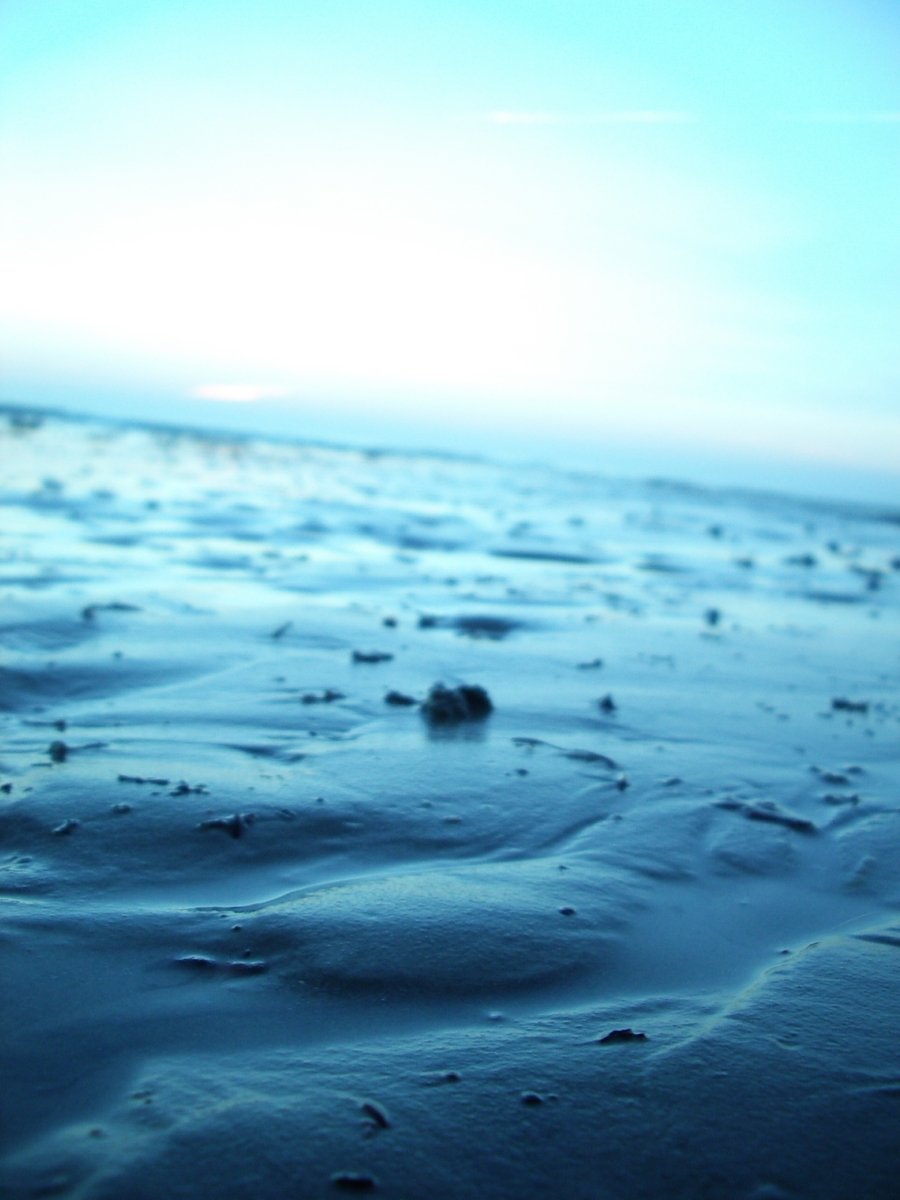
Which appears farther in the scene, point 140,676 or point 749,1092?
point 140,676

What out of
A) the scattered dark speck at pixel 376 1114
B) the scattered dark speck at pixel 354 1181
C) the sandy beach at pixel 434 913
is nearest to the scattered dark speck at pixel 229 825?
the sandy beach at pixel 434 913

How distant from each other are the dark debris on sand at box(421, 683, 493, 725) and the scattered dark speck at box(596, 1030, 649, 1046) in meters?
2.34

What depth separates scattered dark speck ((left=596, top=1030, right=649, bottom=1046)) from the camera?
1963mm

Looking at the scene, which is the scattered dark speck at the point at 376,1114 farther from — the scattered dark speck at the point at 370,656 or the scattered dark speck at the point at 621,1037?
the scattered dark speck at the point at 370,656

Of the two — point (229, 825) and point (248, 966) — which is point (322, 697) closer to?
point (229, 825)

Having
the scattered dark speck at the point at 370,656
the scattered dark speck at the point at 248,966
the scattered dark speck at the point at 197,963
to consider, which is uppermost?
the scattered dark speck at the point at 370,656

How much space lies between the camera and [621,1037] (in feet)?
6.48

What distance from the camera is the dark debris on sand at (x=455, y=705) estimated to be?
4328 mm

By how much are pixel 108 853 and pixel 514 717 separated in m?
2.26

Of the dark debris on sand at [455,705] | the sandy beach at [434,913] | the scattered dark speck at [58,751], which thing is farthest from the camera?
the dark debris on sand at [455,705]

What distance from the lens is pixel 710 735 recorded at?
447cm

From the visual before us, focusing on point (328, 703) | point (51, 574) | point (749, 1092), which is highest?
point (51, 574)

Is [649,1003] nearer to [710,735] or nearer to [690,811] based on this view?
[690,811]

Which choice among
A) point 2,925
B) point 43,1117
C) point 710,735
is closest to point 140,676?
point 2,925
